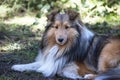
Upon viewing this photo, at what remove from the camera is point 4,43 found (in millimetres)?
8805

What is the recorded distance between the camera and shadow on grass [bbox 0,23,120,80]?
6717 millimetres

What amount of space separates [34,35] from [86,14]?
2.15m

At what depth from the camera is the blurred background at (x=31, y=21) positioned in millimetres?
8081

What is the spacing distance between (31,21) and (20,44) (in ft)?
7.99

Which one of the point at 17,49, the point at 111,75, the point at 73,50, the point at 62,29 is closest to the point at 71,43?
the point at 73,50

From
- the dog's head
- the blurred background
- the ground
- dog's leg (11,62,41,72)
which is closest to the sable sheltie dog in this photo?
the dog's head

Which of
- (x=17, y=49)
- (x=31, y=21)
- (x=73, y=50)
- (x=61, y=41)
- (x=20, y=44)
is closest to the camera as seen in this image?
(x=61, y=41)

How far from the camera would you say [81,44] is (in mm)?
6609

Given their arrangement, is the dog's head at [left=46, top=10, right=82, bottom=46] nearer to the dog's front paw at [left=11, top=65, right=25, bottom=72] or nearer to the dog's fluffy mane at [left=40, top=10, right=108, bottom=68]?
the dog's fluffy mane at [left=40, top=10, right=108, bottom=68]

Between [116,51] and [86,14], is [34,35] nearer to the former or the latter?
[86,14]

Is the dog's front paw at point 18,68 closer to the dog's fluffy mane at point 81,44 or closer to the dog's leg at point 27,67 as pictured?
the dog's leg at point 27,67

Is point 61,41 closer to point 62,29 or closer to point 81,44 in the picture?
point 62,29

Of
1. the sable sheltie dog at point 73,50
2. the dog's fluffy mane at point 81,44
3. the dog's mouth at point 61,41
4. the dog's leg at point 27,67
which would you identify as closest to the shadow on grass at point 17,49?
the dog's leg at point 27,67

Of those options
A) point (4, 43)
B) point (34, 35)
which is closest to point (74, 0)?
point (34, 35)
